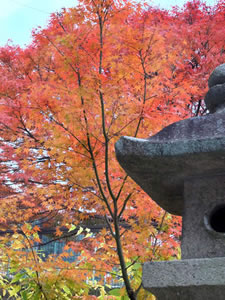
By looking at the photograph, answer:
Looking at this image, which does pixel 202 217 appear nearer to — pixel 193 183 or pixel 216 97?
pixel 193 183

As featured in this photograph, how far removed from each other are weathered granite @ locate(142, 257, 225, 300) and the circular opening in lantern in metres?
0.37

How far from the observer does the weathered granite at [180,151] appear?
7.38ft

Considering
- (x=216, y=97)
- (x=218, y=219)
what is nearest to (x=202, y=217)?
(x=218, y=219)

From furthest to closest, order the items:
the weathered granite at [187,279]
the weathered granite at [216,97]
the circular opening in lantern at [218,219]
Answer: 1. the weathered granite at [216,97]
2. the circular opening in lantern at [218,219]
3. the weathered granite at [187,279]

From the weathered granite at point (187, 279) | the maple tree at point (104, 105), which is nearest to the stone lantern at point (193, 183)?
the weathered granite at point (187, 279)

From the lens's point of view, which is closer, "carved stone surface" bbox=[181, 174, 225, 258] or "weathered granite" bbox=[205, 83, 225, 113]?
"carved stone surface" bbox=[181, 174, 225, 258]

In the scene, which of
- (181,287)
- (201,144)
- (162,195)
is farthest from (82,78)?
(181,287)

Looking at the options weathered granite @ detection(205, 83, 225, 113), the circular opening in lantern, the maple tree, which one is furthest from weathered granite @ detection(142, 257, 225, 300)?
the maple tree

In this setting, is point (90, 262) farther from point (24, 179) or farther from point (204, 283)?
point (24, 179)

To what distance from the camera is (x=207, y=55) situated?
7648 millimetres

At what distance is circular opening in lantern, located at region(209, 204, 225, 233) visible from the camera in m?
2.51

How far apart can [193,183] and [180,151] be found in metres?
0.46

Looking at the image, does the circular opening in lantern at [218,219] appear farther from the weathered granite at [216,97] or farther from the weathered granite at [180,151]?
the weathered granite at [216,97]

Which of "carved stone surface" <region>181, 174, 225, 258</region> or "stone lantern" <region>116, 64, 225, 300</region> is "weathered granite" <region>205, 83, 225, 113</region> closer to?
"stone lantern" <region>116, 64, 225, 300</region>
